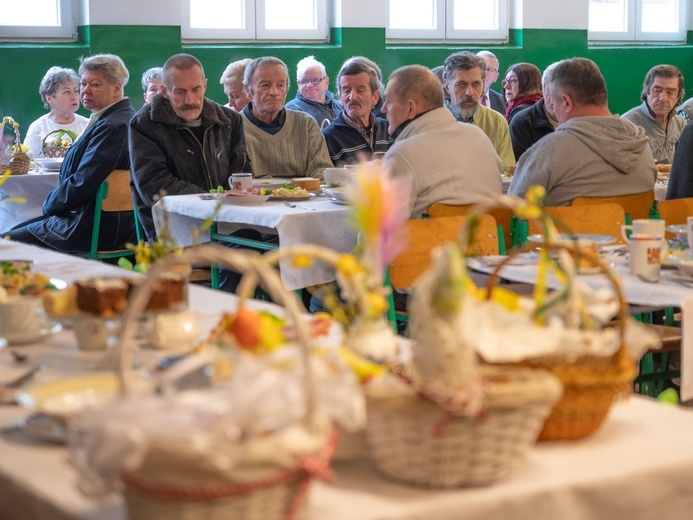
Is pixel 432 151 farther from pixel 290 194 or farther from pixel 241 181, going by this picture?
pixel 241 181

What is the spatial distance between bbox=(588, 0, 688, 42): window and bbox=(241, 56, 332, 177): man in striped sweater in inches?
259

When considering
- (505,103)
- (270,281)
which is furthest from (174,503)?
(505,103)

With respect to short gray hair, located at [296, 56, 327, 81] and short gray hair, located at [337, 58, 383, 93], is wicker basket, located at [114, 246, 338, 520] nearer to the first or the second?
short gray hair, located at [337, 58, 383, 93]

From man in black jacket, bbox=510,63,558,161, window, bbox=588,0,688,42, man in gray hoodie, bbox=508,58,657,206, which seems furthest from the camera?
window, bbox=588,0,688,42

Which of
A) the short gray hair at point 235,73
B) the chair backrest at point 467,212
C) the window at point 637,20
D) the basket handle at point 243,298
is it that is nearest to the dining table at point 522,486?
the basket handle at point 243,298

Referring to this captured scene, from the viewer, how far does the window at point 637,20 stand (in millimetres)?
11711

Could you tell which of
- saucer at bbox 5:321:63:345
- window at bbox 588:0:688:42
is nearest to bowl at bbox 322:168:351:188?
saucer at bbox 5:321:63:345

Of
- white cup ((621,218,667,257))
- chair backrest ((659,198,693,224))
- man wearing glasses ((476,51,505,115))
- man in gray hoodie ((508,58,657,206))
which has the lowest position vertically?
chair backrest ((659,198,693,224))

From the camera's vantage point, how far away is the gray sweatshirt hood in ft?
13.7

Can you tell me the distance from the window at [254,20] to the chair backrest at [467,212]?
5.71 m

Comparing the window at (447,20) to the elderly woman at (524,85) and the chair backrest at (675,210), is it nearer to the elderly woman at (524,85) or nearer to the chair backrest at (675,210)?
the elderly woman at (524,85)

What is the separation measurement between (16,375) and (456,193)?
2.49 m

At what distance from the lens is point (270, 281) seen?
1147 millimetres

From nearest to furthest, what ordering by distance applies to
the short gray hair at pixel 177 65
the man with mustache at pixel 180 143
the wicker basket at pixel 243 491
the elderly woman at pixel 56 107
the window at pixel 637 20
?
1. the wicker basket at pixel 243 491
2. the man with mustache at pixel 180 143
3. the short gray hair at pixel 177 65
4. the elderly woman at pixel 56 107
5. the window at pixel 637 20
